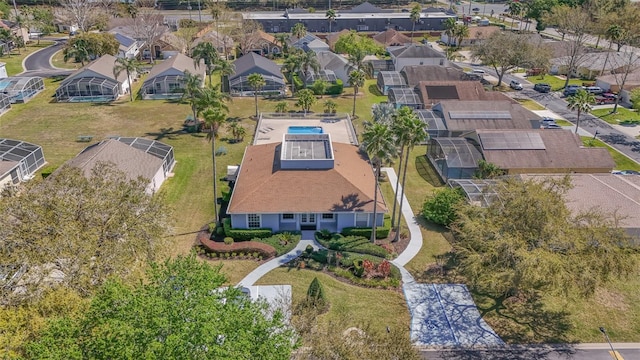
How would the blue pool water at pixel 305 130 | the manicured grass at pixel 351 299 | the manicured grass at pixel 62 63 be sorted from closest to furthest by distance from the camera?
the manicured grass at pixel 351 299 < the blue pool water at pixel 305 130 < the manicured grass at pixel 62 63

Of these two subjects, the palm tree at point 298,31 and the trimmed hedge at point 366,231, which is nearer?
the trimmed hedge at point 366,231

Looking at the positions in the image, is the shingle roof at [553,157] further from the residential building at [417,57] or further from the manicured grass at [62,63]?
the manicured grass at [62,63]

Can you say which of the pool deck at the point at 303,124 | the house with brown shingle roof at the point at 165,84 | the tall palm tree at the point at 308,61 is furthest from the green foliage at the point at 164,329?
the house with brown shingle roof at the point at 165,84

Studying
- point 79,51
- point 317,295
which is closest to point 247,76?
point 79,51

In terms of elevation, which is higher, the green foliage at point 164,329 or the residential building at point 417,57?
the green foliage at point 164,329

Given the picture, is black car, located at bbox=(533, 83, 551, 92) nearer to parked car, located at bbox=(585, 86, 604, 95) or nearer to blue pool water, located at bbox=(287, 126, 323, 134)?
parked car, located at bbox=(585, 86, 604, 95)

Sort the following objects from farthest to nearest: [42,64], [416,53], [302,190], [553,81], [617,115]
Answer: [42,64] → [416,53] → [553,81] → [617,115] → [302,190]

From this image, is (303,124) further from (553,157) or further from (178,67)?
(553,157)
